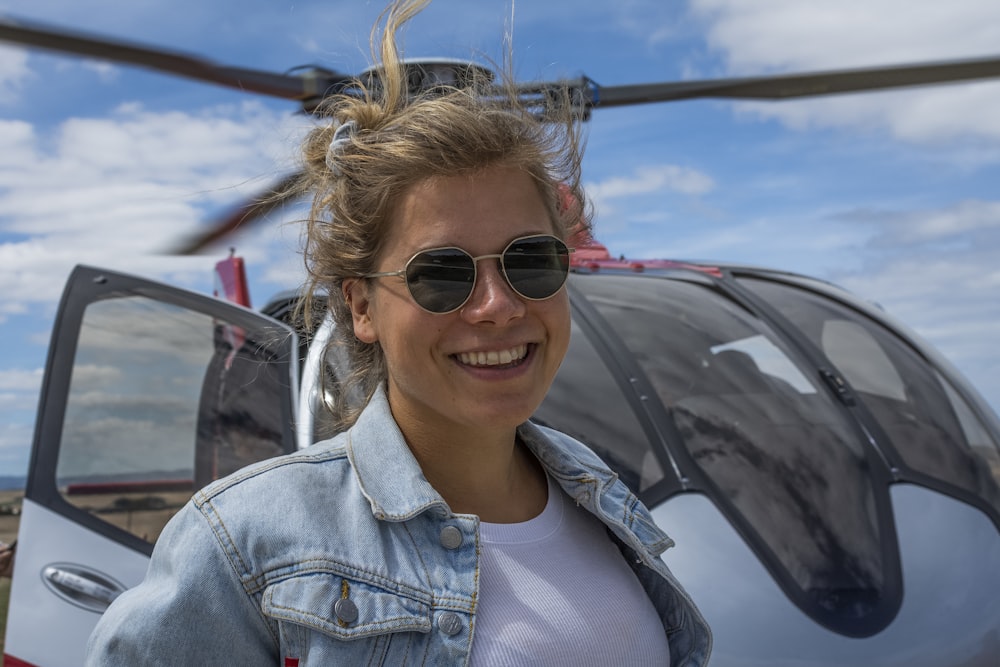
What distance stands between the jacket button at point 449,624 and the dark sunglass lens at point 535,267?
43 cm

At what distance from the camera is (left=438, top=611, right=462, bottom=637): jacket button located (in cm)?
117

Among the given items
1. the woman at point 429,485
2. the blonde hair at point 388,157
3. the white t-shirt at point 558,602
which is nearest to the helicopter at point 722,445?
the blonde hair at point 388,157

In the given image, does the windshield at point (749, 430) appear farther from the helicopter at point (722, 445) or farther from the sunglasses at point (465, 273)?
the sunglasses at point (465, 273)

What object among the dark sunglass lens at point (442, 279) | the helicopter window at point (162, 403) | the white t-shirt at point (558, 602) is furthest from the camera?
the helicopter window at point (162, 403)

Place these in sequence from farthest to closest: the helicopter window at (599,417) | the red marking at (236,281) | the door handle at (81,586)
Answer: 1. the red marking at (236,281)
2. the helicopter window at (599,417)
3. the door handle at (81,586)

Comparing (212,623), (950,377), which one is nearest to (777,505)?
(950,377)

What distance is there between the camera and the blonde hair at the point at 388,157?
1365mm

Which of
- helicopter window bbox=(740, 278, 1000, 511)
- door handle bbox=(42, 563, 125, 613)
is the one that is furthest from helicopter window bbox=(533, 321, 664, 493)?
door handle bbox=(42, 563, 125, 613)

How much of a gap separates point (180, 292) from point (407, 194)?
2572 mm

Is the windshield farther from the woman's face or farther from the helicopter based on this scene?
the woman's face

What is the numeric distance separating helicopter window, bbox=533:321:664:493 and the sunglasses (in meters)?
1.76

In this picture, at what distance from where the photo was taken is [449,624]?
1173mm

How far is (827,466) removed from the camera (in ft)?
10.4

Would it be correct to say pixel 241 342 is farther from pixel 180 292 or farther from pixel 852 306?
pixel 852 306
